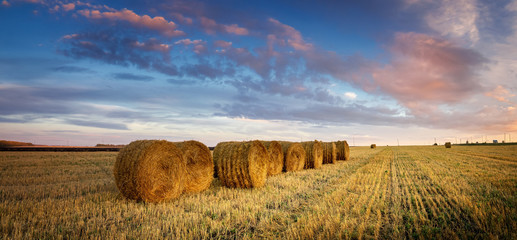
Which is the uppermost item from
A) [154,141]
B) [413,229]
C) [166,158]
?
[154,141]

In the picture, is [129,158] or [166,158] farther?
[166,158]

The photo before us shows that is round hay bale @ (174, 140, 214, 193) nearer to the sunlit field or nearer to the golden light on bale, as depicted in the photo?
the golden light on bale

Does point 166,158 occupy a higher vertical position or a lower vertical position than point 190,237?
higher

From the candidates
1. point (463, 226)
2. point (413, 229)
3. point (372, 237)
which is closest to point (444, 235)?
point (413, 229)

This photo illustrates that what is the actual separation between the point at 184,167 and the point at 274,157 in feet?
18.2

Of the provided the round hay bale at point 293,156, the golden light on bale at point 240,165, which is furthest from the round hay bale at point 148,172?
the round hay bale at point 293,156

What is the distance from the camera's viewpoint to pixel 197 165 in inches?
353

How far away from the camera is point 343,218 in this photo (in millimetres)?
5500

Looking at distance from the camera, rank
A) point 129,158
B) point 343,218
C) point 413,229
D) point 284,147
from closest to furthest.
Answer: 1. point 413,229
2. point 343,218
3. point 129,158
4. point 284,147

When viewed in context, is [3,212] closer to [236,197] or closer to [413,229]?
[236,197]

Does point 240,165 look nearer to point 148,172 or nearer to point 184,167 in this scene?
point 184,167

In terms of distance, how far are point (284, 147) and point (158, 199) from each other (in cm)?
828

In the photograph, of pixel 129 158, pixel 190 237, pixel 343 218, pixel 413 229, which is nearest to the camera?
pixel 190 237

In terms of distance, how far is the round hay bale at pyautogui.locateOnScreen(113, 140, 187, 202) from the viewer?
686 cm
